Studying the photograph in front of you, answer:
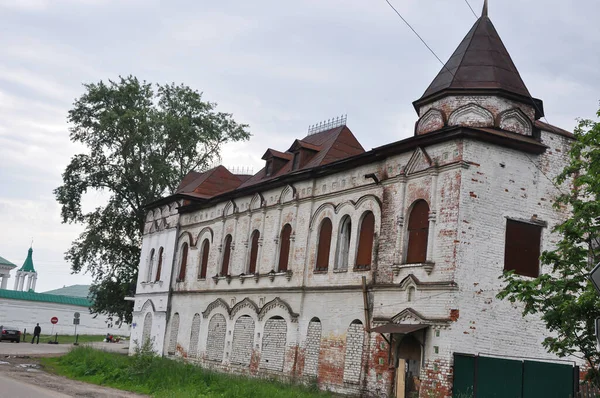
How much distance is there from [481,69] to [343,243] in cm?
655

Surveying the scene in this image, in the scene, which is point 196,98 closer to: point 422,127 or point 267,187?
point 267,187

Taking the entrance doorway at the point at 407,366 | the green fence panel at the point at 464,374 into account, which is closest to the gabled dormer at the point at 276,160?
the entrance doorway at the point at 407,366

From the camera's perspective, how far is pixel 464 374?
1597cm

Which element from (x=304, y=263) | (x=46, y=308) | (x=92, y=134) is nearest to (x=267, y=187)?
(x=304, y=263)

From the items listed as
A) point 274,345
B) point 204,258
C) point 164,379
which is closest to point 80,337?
point 204,258

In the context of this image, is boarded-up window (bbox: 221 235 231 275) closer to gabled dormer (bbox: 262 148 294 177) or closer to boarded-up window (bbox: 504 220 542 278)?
gabled dormer (bbox: 262 148 294 177)

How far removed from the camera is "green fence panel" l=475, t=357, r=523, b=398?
15961 millimetres

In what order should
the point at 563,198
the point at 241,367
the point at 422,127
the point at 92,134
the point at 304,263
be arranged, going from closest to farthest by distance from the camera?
the point at 563,198 < the point at 422,127 < the point at 304,263 < the point at 241,367 < the point at 92,134

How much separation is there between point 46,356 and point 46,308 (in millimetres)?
28375

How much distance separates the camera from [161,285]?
1292 inches

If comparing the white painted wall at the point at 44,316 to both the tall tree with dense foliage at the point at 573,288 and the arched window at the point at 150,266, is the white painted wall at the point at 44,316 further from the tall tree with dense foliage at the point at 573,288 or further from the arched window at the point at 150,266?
the tall tree with dense foliage at the point at 573,288

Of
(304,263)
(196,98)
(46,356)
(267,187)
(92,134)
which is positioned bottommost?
(46,356)

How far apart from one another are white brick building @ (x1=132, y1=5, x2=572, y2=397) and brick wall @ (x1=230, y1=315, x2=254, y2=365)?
0.07m

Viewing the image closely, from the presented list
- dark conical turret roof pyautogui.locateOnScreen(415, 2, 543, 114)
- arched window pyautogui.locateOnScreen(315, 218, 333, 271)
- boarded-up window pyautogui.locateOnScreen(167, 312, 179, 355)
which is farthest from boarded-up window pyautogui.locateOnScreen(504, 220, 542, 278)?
boarded-up window pyautogui.locateOnScreen(167, 312, 179, 355)
